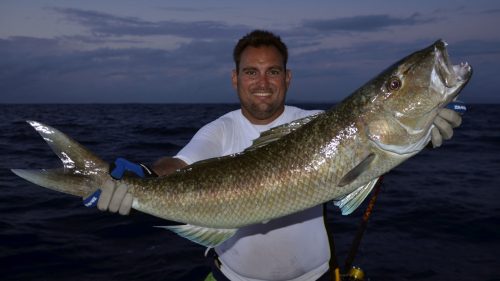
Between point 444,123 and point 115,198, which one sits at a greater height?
point 444,123

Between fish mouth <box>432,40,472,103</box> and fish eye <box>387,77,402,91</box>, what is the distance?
0.28 m

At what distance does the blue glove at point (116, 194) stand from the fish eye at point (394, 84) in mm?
2362

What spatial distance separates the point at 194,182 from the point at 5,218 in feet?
28.8

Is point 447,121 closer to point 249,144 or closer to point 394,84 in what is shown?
point 394,84

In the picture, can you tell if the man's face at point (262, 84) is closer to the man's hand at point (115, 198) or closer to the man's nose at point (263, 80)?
the man's nose at point (263, 80)

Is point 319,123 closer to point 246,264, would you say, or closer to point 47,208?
point 246,264

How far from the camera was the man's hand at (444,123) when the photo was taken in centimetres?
391

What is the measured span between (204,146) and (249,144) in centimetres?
53

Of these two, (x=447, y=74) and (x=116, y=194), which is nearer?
(x=447, y=74)

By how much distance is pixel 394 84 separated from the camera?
3.87 m

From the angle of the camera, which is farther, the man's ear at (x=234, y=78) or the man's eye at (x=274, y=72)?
the man's ear at (x=234, y=78)

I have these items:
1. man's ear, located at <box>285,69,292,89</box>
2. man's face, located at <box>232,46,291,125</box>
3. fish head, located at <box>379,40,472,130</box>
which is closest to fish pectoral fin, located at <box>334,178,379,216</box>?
fish head, located at <box>379,40,472,130</box>

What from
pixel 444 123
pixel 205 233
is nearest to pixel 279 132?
pixel 205 233

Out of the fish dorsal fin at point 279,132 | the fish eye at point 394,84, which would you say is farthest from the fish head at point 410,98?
the fish dorsal fin at point 279,132
